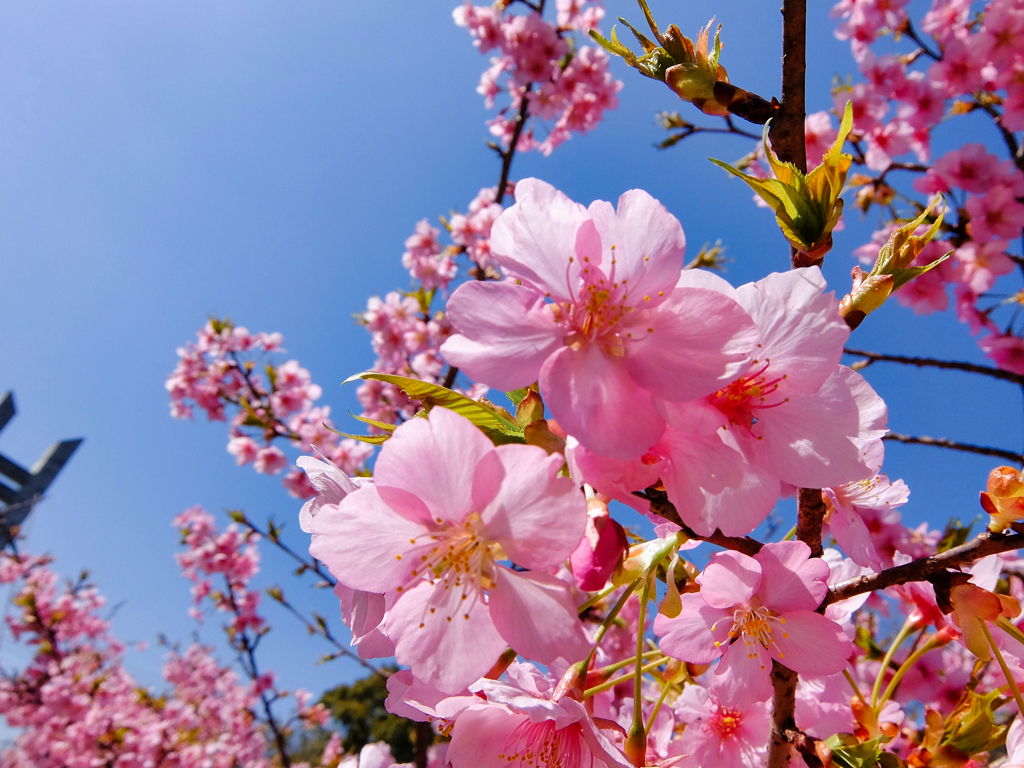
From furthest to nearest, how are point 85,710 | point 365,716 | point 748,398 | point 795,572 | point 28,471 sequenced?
point 28,471 → point 365,716 → point 85,710 → point 795,572 → point 748,398

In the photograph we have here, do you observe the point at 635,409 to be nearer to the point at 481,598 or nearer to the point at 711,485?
the point at 711,485

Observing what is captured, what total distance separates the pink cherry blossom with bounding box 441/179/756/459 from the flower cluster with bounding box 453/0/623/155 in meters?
3.83

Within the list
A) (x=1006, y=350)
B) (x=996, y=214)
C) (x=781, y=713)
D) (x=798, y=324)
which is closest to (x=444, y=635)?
(x=798, y=324)

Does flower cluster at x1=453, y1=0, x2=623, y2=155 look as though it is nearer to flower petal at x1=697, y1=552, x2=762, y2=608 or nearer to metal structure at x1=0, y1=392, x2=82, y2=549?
flower petal at x1=697, y1=552, x2=762, y2=608

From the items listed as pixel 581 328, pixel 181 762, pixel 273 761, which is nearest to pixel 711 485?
pixel 581 328

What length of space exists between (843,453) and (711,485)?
0.18 metres

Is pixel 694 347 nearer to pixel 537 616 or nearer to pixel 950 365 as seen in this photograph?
pixel 537 616

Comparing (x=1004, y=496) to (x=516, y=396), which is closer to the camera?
(x=1004, y=496)

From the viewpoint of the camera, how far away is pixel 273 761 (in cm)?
1041

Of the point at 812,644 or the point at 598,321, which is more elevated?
the point at 598,321

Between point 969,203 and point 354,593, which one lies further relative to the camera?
point 969,203

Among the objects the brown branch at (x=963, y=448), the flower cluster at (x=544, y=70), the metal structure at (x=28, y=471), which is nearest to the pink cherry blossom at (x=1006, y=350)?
the brown branch at (x=963, y=448)

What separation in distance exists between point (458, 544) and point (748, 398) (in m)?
0.41

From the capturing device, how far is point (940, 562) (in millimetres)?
803
